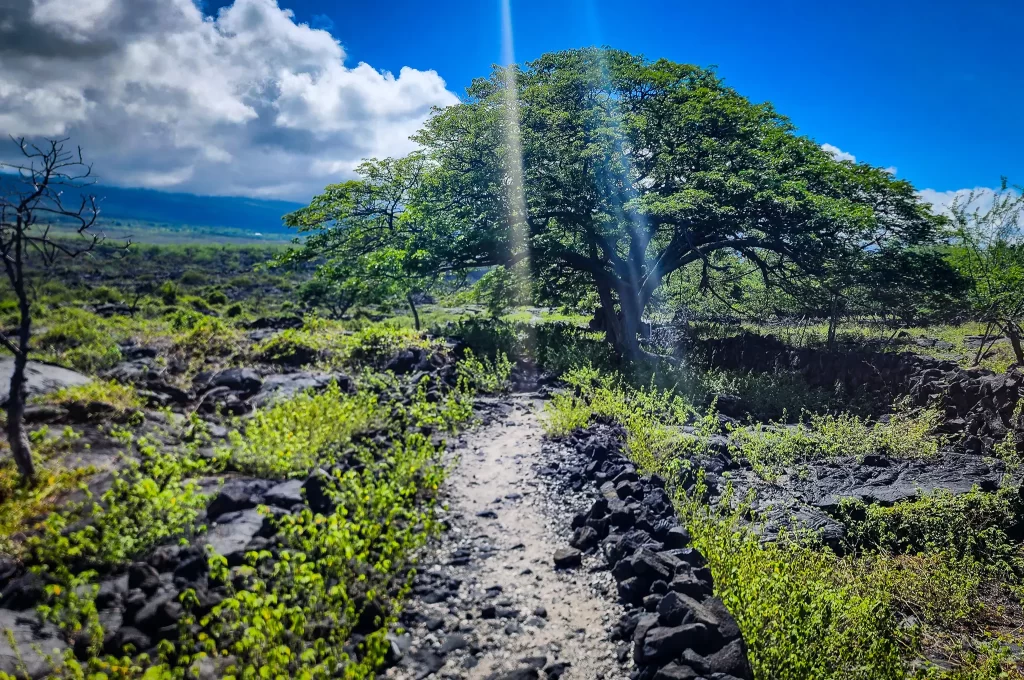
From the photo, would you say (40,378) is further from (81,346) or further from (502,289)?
(502,289)

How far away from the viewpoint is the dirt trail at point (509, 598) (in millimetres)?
4195

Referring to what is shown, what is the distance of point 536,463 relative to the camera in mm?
8227

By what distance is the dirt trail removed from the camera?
4.20 m

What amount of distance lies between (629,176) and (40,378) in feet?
45.6

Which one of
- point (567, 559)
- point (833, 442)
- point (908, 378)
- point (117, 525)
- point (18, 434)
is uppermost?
point (908, 378)

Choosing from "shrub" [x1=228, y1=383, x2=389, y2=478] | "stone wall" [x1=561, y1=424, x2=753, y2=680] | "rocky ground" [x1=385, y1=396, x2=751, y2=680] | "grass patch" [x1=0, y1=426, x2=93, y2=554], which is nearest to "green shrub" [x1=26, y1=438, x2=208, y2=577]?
"grass patch" [x1=0, y1=426, x2=93, y2=554]

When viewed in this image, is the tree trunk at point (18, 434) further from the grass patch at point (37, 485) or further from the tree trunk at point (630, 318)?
the tree trunk at point (630, 318)

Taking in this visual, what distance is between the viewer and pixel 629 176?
52.7ft

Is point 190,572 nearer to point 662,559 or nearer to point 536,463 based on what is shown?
point 662,559

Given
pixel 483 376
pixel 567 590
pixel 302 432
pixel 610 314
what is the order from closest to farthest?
pixel 567 590, pixel 302 432, pixel 483 376, pixel 610 314

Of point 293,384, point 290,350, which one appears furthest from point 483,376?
point 290,350

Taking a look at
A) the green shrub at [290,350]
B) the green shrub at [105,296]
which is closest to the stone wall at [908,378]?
the green shrub at [290,350]

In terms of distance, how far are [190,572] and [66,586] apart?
79cm

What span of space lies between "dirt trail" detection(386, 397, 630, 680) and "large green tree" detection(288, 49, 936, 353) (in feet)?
30.7
